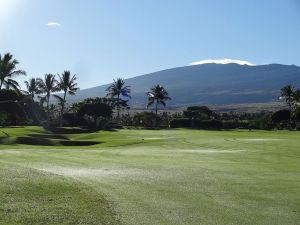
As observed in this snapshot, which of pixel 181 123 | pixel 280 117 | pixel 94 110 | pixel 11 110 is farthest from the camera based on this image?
pixel 181 123

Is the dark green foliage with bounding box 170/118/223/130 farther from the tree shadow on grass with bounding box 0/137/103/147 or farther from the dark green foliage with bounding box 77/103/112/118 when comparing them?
the tree shadow on grass with bounding box 0/137/103/147

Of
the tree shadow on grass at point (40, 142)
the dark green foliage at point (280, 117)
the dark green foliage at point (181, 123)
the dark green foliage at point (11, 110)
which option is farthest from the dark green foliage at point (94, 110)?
the tree shadow on grass at point (40, 142)

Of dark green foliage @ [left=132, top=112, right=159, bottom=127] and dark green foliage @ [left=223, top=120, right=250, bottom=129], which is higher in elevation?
dark green foliage @ [left=132, top=112, right=159, bottom=127]

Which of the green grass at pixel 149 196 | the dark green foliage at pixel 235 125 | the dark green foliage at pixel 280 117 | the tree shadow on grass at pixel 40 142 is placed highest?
the dark green foliage at pixel 280 117

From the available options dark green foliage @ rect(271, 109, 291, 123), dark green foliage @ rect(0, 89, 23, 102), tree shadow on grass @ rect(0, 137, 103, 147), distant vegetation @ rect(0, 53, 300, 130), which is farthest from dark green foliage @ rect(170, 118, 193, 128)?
tree shadow on grass @ rect(0, 137, 103, 147)

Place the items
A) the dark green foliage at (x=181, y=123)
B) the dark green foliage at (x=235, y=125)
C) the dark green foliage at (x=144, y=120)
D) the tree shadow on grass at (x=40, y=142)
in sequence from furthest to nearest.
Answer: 1. the dark green foliage at (x=144, y=120)
2. the dark green foliage at (x=181, y=123)
3. the dark green foliage at (x=235, y=125)
4. the tree shadow on grass at (x=40, y=142)

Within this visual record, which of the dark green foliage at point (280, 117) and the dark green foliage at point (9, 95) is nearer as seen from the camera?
the dark green foliage at point (9, 95)

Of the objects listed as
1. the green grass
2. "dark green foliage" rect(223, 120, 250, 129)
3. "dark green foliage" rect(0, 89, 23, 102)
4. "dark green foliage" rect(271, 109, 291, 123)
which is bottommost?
the green grass

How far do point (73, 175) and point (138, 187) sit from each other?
4368 mm

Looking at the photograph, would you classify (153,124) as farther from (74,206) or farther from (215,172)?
(74,206)

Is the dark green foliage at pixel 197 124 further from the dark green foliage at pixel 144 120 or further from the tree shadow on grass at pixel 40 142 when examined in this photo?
the tree shadow on grass at pixel 40 142

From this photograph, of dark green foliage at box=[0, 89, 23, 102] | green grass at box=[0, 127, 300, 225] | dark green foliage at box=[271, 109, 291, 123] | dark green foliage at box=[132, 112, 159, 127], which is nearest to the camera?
green grass at box=[0, 127, 300, 225]

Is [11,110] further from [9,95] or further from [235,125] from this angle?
[235,125]

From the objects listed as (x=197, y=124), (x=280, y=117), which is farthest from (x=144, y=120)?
(x=280, y=117)
